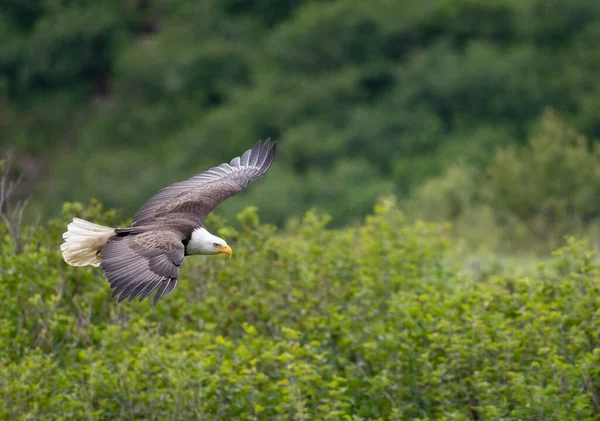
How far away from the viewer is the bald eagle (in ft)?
29.8

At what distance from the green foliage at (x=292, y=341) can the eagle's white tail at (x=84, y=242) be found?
1.77ft

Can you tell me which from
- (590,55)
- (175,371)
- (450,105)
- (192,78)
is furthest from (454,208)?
(192,78)

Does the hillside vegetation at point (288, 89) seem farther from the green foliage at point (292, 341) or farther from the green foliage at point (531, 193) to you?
the green foliage at point (292, 341)

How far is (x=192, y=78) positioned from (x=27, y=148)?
7.42 metres

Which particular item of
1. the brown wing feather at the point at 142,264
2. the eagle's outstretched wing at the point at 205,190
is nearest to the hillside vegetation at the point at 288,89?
the eagle's outstretched wing at the point at 205,190

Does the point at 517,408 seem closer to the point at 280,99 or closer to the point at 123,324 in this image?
the point at 123,324

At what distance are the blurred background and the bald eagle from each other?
23960mm

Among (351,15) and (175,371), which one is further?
(351,15)

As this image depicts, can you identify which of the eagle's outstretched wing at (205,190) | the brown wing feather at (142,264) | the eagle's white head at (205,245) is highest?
the eagle's outstretched wing at (205,190)

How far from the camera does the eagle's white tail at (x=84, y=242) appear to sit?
10.2 metres

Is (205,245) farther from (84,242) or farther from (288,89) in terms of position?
(288,89)

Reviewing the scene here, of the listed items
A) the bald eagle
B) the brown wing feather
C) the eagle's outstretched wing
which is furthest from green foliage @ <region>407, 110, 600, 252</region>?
the brown wing feather

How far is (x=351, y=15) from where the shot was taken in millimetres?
47906

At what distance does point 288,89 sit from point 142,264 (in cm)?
3885
